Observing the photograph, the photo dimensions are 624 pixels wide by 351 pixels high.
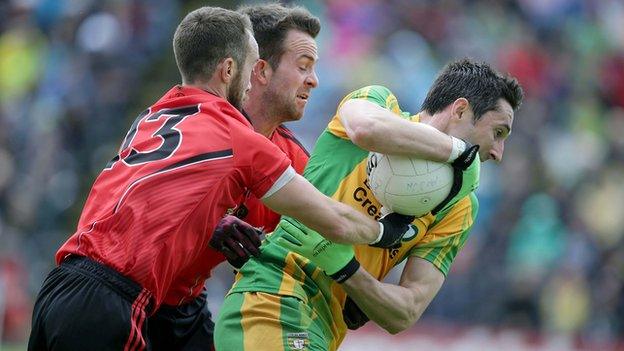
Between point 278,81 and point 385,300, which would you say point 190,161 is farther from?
point 278,81

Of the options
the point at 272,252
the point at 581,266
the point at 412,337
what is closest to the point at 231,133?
the point at 272,252

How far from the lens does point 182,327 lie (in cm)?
666

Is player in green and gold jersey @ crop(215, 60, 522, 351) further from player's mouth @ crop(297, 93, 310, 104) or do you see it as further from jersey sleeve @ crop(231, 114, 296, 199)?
player's mouth @ crop(297, 93, 310, 104)

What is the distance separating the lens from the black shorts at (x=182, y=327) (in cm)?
657

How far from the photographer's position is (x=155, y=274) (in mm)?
5281

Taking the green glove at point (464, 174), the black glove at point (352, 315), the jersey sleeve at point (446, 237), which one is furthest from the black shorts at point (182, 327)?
the green glove at point (464, 174)

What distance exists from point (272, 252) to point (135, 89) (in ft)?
30.8

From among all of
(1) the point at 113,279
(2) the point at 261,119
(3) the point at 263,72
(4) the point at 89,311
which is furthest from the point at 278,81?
(4) the point at 89,311

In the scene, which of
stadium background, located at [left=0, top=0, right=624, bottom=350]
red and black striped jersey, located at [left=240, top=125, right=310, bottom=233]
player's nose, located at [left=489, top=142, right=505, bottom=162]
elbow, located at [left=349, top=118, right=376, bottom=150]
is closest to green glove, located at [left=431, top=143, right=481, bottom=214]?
player's nose, located at [left=489, top=142, right=505, bottom=162]

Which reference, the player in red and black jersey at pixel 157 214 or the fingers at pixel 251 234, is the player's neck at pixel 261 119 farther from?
the player in red and black jersey at pixel 157 214

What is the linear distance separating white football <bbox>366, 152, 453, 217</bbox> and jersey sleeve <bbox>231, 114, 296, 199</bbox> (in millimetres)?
463

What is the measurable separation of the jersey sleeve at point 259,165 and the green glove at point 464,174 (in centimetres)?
74

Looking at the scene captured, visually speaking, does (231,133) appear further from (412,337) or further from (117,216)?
(412,337)

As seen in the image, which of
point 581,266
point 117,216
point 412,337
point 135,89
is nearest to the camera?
point 117,216
